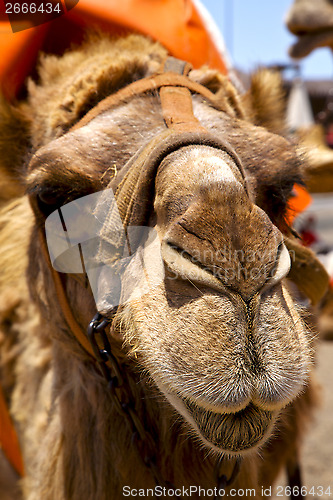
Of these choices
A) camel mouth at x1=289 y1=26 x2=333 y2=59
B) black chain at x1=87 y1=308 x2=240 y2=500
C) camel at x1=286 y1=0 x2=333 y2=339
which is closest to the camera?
black chain at x1=87 y1=308 x2=240 y2=500

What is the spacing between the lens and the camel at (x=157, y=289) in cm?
112

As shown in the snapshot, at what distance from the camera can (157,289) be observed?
1.20 m

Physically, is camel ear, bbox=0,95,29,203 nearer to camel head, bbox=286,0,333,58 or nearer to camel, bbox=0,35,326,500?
camel, bbox=0,35,326,500

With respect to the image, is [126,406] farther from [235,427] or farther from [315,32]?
[315,32]

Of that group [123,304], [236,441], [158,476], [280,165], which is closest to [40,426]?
[158,476]

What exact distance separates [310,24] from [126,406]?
264 centimetres

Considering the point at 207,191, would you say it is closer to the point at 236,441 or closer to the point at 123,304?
the point at 123,304

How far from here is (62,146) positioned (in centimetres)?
146

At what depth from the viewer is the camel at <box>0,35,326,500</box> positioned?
1124 millimetres

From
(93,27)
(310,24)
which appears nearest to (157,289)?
(93,27)

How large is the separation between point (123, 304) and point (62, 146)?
0.52 metres

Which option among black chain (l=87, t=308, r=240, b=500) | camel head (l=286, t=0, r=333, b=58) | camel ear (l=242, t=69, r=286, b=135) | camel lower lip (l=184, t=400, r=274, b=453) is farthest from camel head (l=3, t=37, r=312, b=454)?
camel head (l=286, t=0, r=333, b=58)

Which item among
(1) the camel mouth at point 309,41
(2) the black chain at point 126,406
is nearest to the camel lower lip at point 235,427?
(2) the black chain at point 126,406

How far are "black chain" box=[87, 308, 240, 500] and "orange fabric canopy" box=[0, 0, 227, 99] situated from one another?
3.58 feet
